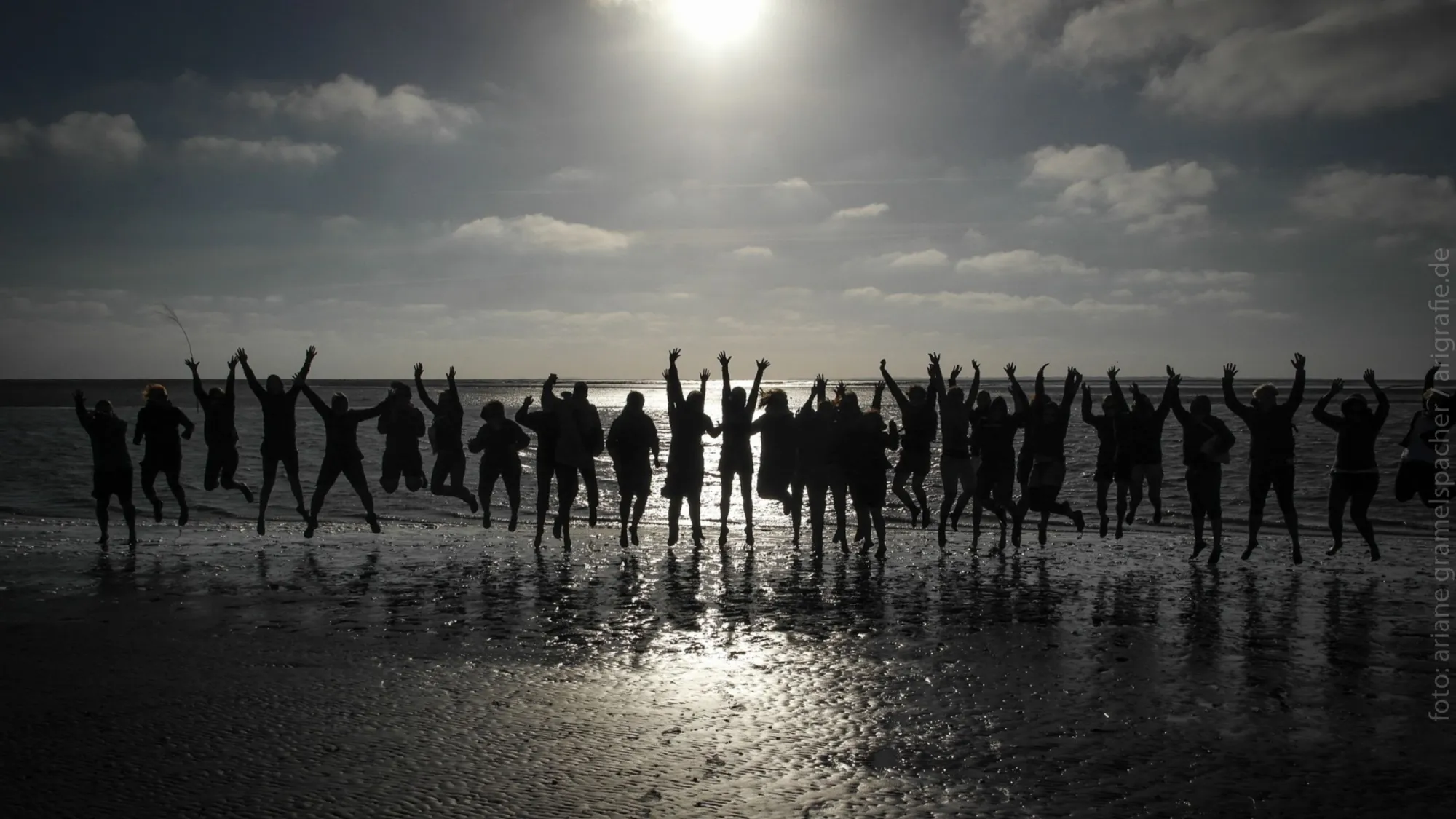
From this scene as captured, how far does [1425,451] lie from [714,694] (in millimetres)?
9857

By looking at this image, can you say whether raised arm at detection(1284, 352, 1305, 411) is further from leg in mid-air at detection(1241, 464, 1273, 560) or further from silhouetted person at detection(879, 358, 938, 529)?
silhouetted person at detection(879, 358, 938, 529)

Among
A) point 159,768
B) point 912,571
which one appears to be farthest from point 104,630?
point 912,571

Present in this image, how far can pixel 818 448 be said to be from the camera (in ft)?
43.3

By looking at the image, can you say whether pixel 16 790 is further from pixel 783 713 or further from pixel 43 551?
pixel 43 551

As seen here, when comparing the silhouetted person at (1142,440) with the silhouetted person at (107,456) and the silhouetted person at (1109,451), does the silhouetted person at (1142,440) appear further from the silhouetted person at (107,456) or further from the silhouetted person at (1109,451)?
the silhouetted person at (107,456)

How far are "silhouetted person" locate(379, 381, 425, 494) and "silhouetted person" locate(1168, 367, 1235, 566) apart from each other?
10.1m

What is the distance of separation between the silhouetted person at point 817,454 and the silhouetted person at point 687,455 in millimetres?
1138

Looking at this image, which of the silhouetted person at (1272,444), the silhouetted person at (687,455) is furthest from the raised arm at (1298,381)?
the silhouetted person at (687,455)

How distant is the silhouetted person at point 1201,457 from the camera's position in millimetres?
12609

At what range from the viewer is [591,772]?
507 cm

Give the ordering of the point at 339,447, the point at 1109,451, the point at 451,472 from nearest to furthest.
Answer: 1. the point at 339,447
2. the point at 451,472
3. the point at 1109,451

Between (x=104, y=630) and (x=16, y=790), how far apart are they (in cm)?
382

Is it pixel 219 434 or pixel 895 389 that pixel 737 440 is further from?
pixel 219 434

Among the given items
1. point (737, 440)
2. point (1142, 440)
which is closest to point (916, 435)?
point (737, 440)
